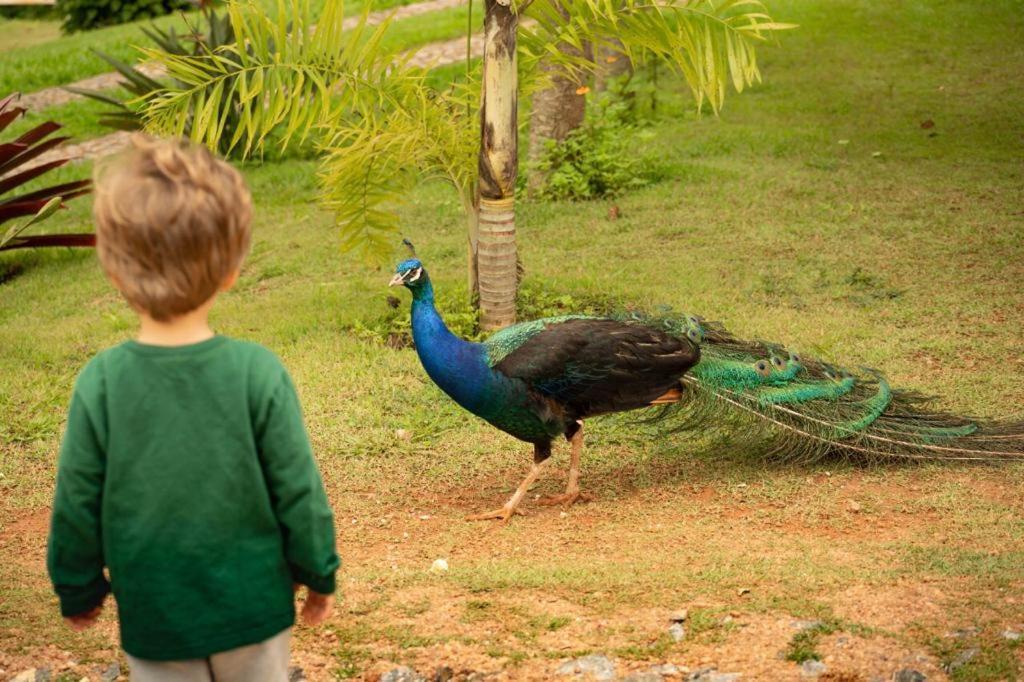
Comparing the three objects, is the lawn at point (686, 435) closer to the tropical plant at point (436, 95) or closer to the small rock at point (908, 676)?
the small rock at point (908, 676)

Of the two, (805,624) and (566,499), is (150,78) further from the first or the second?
(805,624)

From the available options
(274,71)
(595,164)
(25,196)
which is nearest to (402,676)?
(274,71)

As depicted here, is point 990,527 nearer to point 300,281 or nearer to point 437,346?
point 437,346

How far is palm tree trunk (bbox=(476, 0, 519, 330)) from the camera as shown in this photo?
21.9 ft

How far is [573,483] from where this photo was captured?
5.64m

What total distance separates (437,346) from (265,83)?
2.67m

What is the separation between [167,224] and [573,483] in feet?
11.8

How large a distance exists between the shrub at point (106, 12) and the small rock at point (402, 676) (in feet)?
64.0

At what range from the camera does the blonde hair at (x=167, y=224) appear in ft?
7.59

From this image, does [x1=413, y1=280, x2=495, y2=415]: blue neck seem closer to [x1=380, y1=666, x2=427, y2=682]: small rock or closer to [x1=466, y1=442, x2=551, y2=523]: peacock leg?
[x1=466, y1=442, x2=551, y2=523]: peacock leg

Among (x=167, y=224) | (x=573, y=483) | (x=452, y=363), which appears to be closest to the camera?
(x=167, y=224)

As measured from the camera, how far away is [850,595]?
4.10 meters

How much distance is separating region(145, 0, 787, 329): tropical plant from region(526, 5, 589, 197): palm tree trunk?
292 cm

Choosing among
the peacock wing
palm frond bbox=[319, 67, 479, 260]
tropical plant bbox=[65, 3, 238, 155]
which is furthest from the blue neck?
tropical plant bbox=[65, 3, 238, 155]
